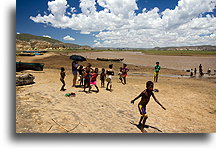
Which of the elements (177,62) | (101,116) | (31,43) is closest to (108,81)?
(101,116)

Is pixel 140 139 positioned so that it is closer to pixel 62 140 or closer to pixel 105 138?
pixel 105 138

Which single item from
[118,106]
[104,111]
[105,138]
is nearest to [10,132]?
[105,138]

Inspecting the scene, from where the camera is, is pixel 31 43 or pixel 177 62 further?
pixel 31 43

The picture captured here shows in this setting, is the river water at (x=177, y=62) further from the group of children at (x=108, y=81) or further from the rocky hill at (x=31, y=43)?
the group of children at (x=108, y=81)

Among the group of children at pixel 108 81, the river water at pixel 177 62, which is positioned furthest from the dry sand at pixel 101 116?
the river water at pixel 177 62

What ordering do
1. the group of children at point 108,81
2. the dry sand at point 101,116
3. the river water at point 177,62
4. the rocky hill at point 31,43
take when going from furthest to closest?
the river water at point 177,62 < the rocky hill at point 31,43 < the group of children at point 108,81 < the dry sand at point 101,116

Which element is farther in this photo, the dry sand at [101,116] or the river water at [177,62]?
the river water at [177,62]

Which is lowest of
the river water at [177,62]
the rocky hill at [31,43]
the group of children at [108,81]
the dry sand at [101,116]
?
the dry sand at [101,116]

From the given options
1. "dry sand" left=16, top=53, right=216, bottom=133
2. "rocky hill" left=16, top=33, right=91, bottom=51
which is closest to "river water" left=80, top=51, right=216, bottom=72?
"rocky hill" left=16, top=33, right=91, bottom=51

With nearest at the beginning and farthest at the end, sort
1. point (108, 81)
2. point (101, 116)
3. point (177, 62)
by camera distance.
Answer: point (101, 116) < point (108, 81) < point (177, 62)

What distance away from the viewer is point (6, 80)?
13.7 ft

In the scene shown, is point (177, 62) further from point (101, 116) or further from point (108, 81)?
point (101, 116)

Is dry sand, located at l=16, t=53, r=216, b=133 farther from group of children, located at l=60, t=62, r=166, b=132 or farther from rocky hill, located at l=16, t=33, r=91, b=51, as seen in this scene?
rocky hill, located at l=16, t=33, r=91, b=51

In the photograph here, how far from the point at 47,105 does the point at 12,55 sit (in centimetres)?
208
